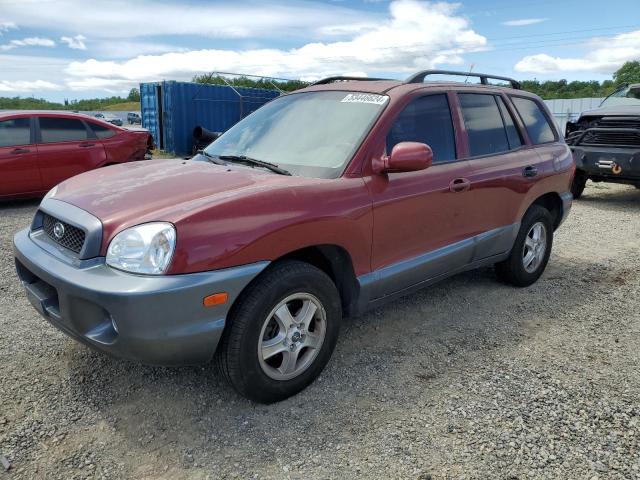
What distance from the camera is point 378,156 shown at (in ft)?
10.7

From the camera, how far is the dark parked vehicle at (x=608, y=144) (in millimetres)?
8312

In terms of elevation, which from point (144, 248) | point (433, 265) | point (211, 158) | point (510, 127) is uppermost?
point (510, 127)

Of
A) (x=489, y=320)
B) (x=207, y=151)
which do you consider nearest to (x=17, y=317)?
(x=207, y=151)

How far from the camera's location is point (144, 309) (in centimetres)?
234

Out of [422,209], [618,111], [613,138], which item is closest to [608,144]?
[613,138]

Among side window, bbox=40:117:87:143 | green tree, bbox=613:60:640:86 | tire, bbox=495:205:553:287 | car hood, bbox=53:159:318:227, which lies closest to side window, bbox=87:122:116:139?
side window, bbox=40:117:87:143

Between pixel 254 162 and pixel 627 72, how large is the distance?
62.4 m

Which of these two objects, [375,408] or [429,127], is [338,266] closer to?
[375,408]

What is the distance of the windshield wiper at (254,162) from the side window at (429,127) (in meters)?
0.70

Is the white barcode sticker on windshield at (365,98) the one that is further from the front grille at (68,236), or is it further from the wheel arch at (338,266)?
the front grille at (68,236)

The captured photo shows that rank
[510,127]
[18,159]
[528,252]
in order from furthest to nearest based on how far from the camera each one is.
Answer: [18,159] < [528,252] < [510,127]

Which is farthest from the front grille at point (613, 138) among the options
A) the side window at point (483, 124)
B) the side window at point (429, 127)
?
the side window at point (429, 127)

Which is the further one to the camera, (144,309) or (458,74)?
(458,74)

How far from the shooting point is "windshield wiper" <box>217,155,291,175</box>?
Result: 10.6 ft
